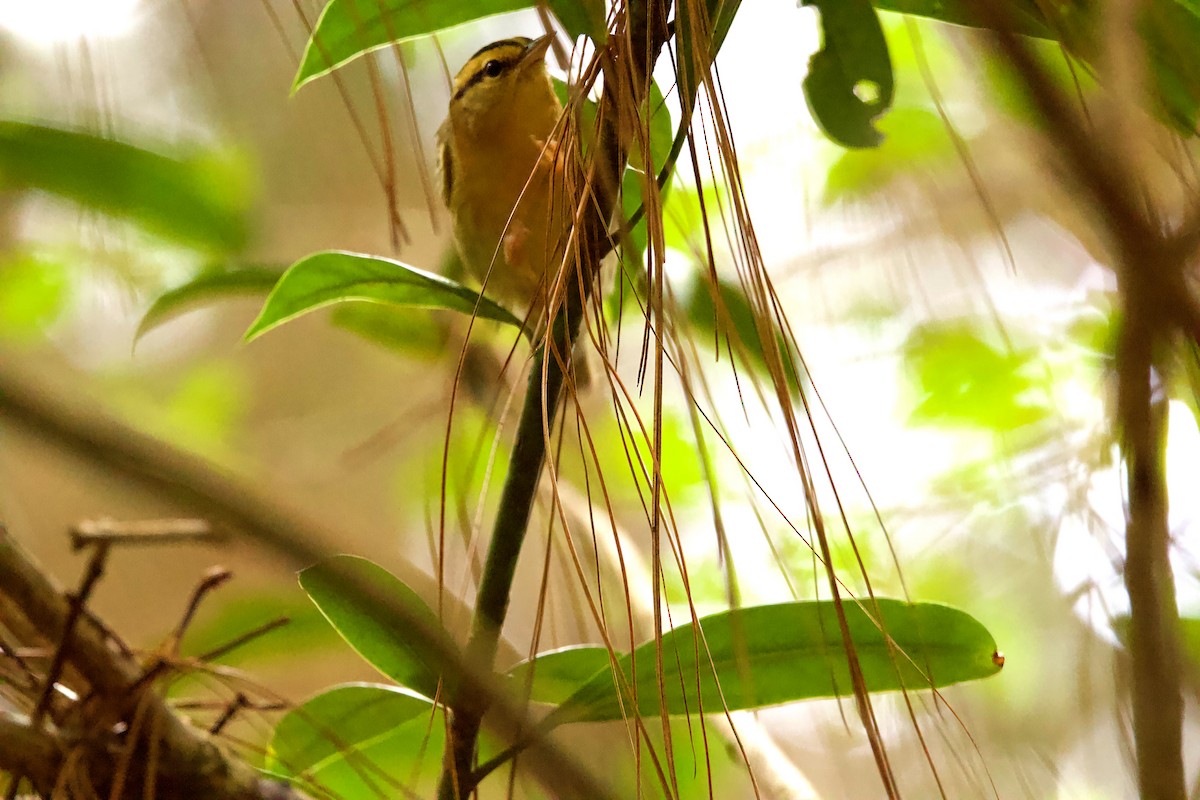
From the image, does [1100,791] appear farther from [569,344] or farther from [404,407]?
[404,407]

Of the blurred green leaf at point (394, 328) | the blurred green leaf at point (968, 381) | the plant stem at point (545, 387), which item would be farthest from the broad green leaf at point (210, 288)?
the blurred green leaf at point (968, 381)

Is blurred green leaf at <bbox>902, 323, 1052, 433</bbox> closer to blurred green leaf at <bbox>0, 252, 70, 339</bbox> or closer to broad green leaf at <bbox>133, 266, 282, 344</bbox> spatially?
broad green leaf at <bbox>133, 266, 282, 344</bbox>

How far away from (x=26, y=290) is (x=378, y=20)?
114 cm

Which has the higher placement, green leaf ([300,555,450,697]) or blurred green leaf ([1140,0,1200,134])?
blurred green leaf ([1140,0,1200,134])

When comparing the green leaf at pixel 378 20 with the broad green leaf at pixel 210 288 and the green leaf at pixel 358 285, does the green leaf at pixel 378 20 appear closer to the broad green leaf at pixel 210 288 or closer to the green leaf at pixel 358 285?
the green leaf at pixel 358 285

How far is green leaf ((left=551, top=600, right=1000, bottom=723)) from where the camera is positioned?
58 cm

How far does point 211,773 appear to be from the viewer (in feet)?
1.50

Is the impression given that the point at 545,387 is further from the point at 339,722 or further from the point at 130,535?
the point at 339,722

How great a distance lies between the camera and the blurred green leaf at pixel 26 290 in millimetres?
1471

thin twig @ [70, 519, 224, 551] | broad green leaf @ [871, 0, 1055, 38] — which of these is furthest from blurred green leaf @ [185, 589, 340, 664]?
broad green leaf @ [871, 0, 1055, 38]

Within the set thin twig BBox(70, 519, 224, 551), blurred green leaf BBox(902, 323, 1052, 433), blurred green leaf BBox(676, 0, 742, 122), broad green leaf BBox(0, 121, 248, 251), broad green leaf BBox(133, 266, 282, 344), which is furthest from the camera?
blurred green leaf BBox(902, 323, 1052, 433)

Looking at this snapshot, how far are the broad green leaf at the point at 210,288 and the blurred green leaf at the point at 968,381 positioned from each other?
2.81ft

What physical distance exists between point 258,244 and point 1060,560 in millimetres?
1051

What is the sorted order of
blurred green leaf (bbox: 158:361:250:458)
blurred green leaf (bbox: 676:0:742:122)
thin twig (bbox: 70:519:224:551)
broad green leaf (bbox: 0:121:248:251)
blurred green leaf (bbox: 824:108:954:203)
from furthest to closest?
blurred green leaf (bbox: 158:361:250:458) < blurred green leaf (bbox: 824:108:954:203) < broad green leaf (bbox: 0:121:248:251) < blurred green leaf (bbox: 676:0:742:122) < thin twig (bbox: 70:519:224:551)
